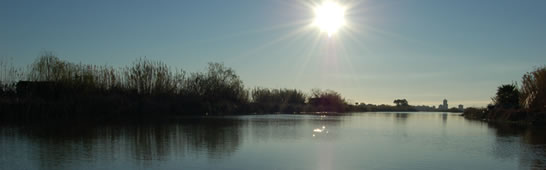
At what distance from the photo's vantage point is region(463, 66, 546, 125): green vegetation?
3042 centimetres

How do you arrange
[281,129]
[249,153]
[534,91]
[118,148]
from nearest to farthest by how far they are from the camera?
[249,153]
[118,148]
[281,129]
[534,91]

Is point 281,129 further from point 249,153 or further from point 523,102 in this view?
point 523,102

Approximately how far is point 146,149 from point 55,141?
3.41 meters

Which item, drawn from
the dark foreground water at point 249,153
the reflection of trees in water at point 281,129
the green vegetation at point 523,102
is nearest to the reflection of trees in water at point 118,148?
the dark foreground water at point 249,153

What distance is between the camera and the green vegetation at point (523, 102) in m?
30.4

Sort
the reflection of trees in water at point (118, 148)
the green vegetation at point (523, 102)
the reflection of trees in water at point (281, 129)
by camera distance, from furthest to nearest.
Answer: the green vegetation at point (523, 102)
the reflection of trees in water at point (281, 129)
the reflection of trees in water at point (118, 148)

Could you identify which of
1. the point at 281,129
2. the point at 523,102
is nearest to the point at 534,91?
→ the point at 523,102

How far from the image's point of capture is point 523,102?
1368 inches

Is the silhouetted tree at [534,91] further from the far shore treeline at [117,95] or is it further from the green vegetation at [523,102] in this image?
the far shore treeline at [117,95]

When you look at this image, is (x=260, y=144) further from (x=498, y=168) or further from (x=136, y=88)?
(x=136, y=88)

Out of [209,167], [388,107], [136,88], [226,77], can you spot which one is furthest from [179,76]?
[388,107]

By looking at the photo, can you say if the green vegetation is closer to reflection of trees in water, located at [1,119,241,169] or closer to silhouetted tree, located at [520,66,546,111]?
silhouetted tree, located at [520,66,546,111]

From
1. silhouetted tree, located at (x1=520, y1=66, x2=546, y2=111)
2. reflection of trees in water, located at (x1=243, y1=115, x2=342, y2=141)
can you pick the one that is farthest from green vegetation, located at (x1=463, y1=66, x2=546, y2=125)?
reflection of trees in water, located at (x1=243, y1=115, x2=342, y2=141)

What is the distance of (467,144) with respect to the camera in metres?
15.6
